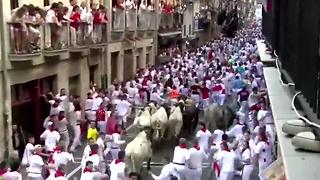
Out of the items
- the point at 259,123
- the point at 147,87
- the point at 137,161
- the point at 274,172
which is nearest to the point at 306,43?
the point at 274,172

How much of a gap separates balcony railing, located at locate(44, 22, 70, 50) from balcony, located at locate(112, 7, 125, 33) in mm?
8279

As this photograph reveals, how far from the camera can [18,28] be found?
65.9ft

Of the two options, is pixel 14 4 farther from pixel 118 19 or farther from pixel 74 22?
pixel 118 19

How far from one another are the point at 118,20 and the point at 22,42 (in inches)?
523

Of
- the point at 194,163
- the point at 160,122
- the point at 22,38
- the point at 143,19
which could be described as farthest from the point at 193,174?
the point at 143,19

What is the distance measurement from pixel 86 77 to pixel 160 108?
8544mm

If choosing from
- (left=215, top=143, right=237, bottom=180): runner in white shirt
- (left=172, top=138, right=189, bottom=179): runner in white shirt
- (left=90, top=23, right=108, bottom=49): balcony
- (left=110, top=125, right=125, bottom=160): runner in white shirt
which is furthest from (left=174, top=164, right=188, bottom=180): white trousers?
(left=90, top=23, right=108, bottom=49): balcony

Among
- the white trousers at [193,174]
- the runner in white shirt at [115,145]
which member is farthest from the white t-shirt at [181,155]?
the runner in white shirt at [115,145]

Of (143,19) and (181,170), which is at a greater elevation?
(143,19)

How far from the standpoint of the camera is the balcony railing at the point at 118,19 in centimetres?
3269

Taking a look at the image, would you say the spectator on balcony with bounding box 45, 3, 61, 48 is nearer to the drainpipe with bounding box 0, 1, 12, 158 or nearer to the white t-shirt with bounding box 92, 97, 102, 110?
the white t-shirt with bounding box 92, 97, 102, 110

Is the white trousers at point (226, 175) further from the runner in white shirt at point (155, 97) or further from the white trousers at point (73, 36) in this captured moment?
the white trousers at point (73, 36)

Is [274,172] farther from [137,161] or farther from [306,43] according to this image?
[137,161]

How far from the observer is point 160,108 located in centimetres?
2075
